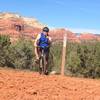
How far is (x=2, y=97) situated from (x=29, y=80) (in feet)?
8.95

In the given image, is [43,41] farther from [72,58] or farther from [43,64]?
[72,58]

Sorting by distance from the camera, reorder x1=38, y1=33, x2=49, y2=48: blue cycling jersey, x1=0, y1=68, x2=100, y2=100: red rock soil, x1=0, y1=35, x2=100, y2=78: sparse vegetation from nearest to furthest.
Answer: x1=0, y1=68, x2=100, y2=100: red rock soil, x1=38, y1=33, x2=49, y2=48: blue cycling jersey, x1=0, y1=35, x2=100, y2=78: sparse vegetation

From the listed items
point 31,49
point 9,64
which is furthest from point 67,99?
point 31,49

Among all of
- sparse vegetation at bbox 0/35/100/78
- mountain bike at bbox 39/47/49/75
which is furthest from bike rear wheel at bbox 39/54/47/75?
sparse vegetation at bbox 0/35/100/78

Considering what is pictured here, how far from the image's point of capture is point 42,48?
41.0ft

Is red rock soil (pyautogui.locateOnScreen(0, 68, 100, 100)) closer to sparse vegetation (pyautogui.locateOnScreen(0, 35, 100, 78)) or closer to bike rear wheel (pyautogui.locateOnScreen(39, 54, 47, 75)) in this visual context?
bike rear wheel (pyautogui.locateOnScreen(39, 54, 47, 75))

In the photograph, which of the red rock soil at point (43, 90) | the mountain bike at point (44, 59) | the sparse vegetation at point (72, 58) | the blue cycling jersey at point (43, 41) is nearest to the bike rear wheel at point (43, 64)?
the mountain bike at point (44, 59)

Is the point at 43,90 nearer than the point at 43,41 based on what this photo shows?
Yes

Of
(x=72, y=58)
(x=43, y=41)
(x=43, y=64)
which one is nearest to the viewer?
(x=43, y=41)

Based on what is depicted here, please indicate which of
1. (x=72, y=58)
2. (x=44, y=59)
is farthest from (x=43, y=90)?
(x=72, y=58)

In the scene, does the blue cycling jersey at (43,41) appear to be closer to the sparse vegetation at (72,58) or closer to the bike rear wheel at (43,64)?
the bike rear wheel at (43,64)

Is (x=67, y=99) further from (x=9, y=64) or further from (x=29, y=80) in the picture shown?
(x=9, y=64)

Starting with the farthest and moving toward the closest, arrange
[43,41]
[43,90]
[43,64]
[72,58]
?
1. [72,58]
2. [43,64]
3. [43,41]
4. [43,90]

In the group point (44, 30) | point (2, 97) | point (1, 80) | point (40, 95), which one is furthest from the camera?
point (44, 30)
